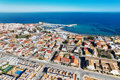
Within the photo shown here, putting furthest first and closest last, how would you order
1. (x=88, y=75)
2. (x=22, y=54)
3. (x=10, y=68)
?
(x=22, y=54) → (x=10, y=68) → (x=88, y=75)

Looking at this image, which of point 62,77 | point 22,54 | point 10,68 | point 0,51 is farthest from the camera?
point 0,51

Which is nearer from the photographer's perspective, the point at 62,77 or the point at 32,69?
the point at 62,77

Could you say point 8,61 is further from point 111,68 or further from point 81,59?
point 111,68

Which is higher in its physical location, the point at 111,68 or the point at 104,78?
the point at 111,68

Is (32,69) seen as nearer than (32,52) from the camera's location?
Yes

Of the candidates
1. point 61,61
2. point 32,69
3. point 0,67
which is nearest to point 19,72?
point 32,69

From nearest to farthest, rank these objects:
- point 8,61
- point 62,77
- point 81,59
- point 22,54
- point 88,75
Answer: point 62,77 < point 88,75 < point 8,61 < point 81,59 < point 22,54

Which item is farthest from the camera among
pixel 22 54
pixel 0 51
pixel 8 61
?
pixel 0 51

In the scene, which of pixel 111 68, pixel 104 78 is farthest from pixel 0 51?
pixel 111 68

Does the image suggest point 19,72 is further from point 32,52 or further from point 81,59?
point 81,59
